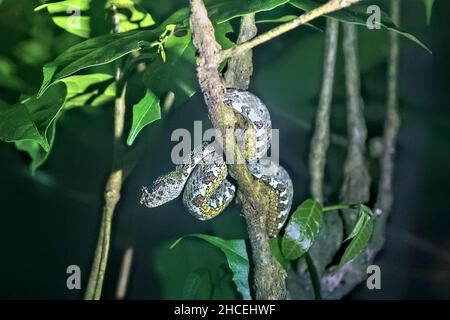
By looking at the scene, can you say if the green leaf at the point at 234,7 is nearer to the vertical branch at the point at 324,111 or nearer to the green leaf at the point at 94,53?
the green leaf at the point at 94,53

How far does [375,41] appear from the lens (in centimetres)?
102

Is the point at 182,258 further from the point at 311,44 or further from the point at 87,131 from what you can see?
the point at 311,44

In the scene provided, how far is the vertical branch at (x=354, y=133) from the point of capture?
917mm

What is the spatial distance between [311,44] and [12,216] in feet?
2.35

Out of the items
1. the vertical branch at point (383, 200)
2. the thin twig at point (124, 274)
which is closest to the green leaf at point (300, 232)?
the vertical branch at point (383, 200)

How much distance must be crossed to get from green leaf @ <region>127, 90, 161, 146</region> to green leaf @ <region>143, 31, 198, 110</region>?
3 cm

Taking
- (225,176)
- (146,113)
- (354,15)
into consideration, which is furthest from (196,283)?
(354,15)

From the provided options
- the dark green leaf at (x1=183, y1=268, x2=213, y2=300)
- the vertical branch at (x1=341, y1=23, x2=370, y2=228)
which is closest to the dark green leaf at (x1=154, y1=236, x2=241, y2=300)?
the dark green leaf at (x1=183, y1=268, x2=213, y2=300)

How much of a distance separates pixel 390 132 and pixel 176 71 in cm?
48

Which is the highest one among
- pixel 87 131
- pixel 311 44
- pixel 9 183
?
pixel 311 44

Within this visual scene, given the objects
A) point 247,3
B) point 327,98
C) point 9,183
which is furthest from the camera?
point 9,183

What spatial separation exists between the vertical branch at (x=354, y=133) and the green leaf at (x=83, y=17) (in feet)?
1.22
